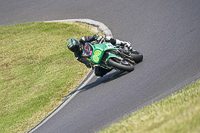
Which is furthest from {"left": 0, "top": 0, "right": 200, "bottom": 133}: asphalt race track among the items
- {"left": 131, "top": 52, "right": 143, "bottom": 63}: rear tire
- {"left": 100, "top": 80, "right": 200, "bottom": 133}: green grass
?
{"left": 100, "top": 80, "right": 200, "bottom": 133}: green grass

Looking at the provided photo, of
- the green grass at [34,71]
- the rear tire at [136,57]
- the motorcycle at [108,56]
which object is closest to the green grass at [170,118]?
the motorcycle at [108,56]

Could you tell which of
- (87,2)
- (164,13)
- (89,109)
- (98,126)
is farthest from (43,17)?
(98,126)

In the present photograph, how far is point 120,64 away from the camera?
8.63 meters

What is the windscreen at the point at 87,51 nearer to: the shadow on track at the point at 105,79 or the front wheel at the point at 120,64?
the front wheel at the point at 120,64

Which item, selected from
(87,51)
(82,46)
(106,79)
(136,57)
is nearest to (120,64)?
(136,57)

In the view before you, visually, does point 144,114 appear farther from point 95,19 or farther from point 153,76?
point 95,19

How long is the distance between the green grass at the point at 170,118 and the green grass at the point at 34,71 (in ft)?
14.3

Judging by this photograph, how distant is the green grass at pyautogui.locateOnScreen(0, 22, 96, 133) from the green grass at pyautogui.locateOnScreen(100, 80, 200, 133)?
4.37m

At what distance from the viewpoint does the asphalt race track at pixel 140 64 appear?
23.0 ft

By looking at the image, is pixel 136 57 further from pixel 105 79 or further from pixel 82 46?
pixel 82 46

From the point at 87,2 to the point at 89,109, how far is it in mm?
10655

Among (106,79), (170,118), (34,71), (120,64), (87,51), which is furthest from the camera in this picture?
(34,71)

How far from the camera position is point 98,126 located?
638 cm

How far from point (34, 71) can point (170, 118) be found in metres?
9.67
